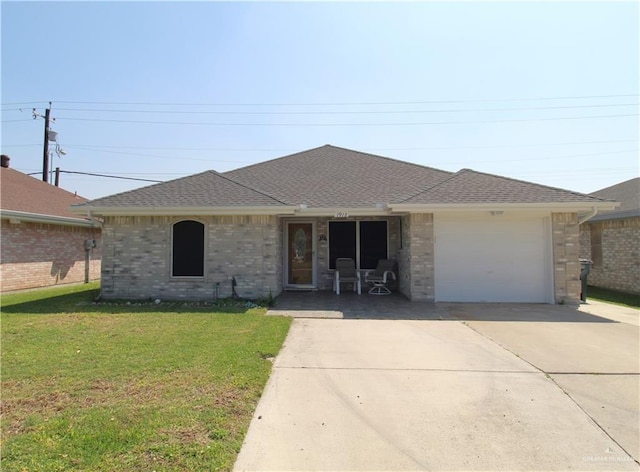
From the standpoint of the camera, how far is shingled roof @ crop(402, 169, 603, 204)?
361 inches

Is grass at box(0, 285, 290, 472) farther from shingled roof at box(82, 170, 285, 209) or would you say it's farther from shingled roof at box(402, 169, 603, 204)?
shingled roof at box(402, 169, 603, 204)

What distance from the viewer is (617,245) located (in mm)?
12938

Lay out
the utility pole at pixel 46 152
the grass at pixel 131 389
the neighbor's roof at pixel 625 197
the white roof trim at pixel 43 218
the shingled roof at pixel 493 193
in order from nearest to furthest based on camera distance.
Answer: the grass at pixel 131 389
the shingled roof at pixel 493 193
the white roof trim at pixel 43 218
the neighbor's roof at pixel 625 197
the utility pole at pixel 46 152

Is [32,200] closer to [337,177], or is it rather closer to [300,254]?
[300,254]

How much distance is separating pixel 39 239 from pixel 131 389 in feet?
37.2

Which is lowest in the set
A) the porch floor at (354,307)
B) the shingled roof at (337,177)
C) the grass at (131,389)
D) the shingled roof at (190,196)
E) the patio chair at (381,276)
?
the grass at (131,389)

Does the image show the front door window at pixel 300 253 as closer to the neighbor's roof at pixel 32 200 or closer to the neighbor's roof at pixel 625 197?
the neighbor's roof at pixel 32 200

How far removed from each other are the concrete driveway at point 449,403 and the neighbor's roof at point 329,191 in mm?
4008

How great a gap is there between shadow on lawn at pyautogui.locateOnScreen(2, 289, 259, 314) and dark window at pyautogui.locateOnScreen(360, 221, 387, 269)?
4.42 metres

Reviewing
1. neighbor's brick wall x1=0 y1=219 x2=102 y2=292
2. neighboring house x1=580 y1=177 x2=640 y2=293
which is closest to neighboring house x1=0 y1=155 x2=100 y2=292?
neighbor's brick wall x1=0 y1=219 x2=102 y2=292

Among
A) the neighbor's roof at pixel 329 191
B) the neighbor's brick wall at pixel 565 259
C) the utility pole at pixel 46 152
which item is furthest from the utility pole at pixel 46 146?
the neighbor's brick wall at pixel 565 259

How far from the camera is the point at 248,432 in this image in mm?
3053

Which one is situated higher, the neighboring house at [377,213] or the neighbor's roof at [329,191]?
the neighbor's roof at [329,191]

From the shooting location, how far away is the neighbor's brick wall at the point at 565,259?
9398mm
